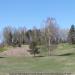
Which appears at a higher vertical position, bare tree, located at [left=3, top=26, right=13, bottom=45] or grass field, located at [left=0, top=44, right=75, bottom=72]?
bare tree, located at [left=3, top=26, right=13, bottom=45]

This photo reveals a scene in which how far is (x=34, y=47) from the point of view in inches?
2077

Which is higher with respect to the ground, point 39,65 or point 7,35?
point 7,35

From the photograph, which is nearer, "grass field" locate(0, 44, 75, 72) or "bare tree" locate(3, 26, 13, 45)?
"grass field" locate(0, 44, 75, 72)

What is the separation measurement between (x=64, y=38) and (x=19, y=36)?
809 inches

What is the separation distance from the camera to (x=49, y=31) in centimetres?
7406

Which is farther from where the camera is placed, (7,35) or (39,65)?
(7,35)

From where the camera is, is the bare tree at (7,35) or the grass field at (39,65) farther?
the bare tree at (7,35)

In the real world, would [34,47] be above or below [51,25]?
below

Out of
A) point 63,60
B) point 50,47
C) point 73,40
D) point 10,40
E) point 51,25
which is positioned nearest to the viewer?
point 63,60

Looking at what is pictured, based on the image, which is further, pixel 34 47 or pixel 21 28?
pixel 21 28

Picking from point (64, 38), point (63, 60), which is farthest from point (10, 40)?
point (63, 60)

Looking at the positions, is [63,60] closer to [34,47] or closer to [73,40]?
[34,47]

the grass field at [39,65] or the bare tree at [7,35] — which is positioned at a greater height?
the bare tree at [7,35]

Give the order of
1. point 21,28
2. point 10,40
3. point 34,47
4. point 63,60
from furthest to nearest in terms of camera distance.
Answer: point 21,28
point 10,40
point 34,47
point 63,60
